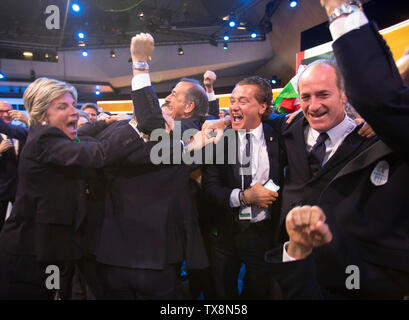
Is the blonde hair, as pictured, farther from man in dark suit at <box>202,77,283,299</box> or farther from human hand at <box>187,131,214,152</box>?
man in dark suit at <box>202,77,283,299</box>

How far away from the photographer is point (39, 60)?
11.1m

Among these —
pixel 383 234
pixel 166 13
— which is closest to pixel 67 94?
pixel 383 234

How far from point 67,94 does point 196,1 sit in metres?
9.54

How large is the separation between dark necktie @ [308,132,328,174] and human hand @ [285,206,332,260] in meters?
0.62

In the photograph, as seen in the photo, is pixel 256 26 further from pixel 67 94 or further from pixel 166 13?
pixel 67 94

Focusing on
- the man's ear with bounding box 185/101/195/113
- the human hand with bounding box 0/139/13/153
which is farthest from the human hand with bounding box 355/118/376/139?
the human hand with bounding box 0/139/13/153

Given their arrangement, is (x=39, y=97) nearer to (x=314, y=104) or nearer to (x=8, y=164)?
(x=314, y=104)

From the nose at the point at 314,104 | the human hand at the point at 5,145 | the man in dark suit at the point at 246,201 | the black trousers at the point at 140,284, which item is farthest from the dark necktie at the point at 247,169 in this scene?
the human hand at the point at 5,145

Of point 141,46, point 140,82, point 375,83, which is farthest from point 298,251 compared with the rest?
point 141,46

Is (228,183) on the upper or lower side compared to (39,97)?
lower

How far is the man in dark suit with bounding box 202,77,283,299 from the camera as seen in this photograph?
1677mm

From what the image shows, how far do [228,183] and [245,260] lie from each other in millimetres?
475

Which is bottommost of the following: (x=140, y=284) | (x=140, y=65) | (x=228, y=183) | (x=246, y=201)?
(x=140, y=284)

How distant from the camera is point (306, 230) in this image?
0.77 m
